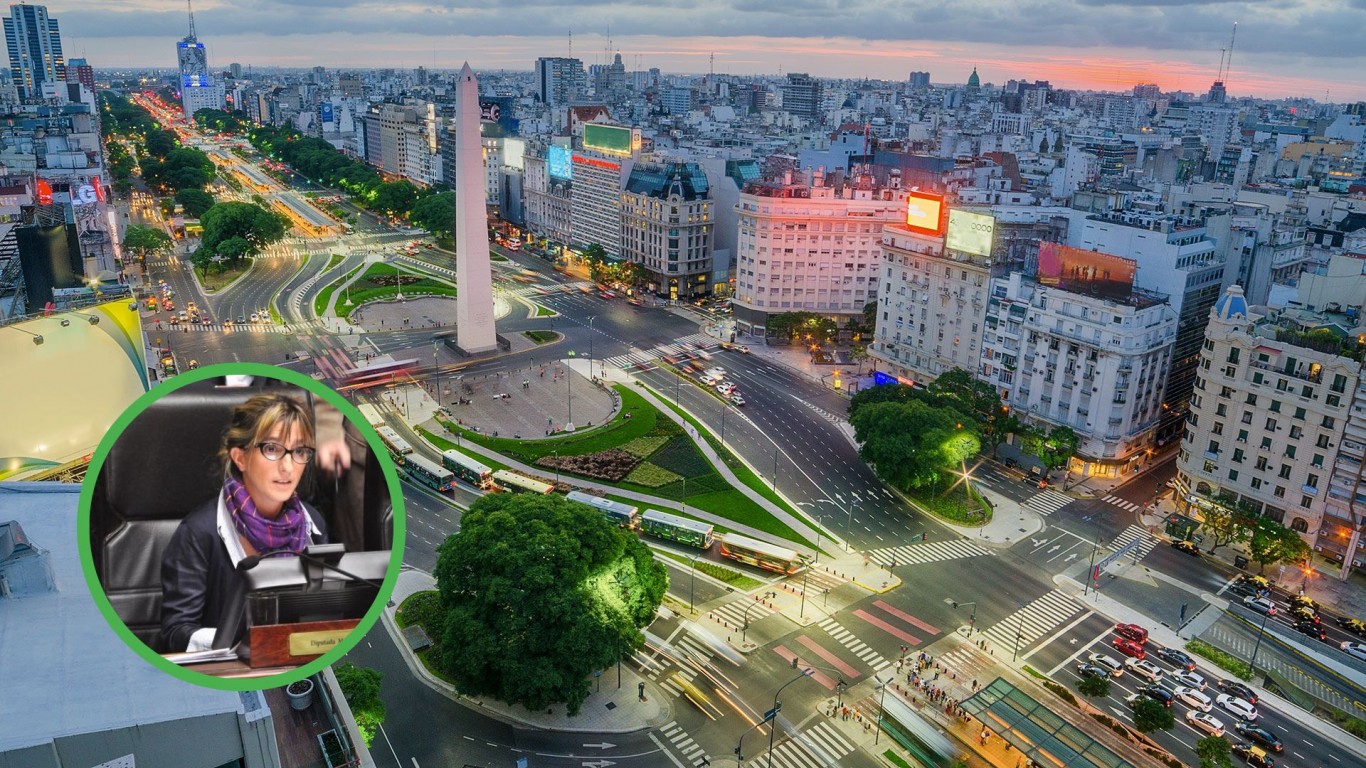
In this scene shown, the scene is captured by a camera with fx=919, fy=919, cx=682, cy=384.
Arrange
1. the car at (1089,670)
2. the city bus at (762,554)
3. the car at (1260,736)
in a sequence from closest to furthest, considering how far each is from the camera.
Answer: the car at (1260,736) → the car at (1089,670) → the city bus at (762,554)

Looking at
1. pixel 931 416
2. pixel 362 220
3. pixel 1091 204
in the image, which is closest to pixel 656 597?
pixel 931 416

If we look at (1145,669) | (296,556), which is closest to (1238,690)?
(1145,669)

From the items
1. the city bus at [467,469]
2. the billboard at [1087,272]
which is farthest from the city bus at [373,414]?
the billboard at [1087,272]

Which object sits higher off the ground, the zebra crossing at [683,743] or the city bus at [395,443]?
the city bus at [395,443]

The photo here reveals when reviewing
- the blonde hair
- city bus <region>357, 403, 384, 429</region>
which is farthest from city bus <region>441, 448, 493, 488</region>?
the blonde hair

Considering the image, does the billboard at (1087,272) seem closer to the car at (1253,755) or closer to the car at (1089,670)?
the car at (1089,670)

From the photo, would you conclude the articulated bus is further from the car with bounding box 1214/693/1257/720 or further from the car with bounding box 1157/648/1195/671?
the car with bounding box 1214/693/1257/720
